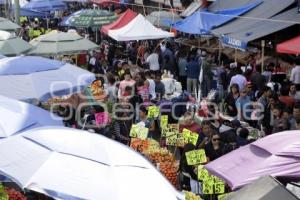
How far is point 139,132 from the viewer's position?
10.4m

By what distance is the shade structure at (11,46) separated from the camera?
16234 mm

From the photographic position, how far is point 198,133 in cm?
974

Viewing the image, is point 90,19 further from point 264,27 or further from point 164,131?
point 164,131

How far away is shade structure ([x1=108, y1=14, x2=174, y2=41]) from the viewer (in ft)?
59.9

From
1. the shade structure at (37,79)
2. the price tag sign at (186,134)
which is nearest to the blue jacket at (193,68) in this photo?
the shade structure at (37,79)

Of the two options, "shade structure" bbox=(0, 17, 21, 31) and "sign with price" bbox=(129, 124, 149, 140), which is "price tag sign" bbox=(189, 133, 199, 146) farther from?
"shade structure" bbox=(0, 17, 21, 31)

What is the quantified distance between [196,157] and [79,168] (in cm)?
298

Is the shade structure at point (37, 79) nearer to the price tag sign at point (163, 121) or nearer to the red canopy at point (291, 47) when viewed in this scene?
the price tag sign at point (163, 121)

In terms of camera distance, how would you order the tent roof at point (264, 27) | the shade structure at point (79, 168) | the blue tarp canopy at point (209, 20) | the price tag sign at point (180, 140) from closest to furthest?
the shade structure at point (79, 168)
the price tag sign at point (180, 140)
the tent roof at point (264, 27)
the blue tarp canopy at point (209, 20)

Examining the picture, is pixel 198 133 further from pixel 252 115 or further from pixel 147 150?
pixel 252 115

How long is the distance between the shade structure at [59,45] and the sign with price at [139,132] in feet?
23.3

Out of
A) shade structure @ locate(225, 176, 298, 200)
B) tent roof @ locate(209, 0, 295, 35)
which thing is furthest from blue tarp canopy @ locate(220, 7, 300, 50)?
shade structure @ locate(225, 176, 298, 200)

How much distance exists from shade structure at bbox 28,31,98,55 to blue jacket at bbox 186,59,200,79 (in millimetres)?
3180

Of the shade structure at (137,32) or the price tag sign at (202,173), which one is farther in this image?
the shade structure at (137,32)
